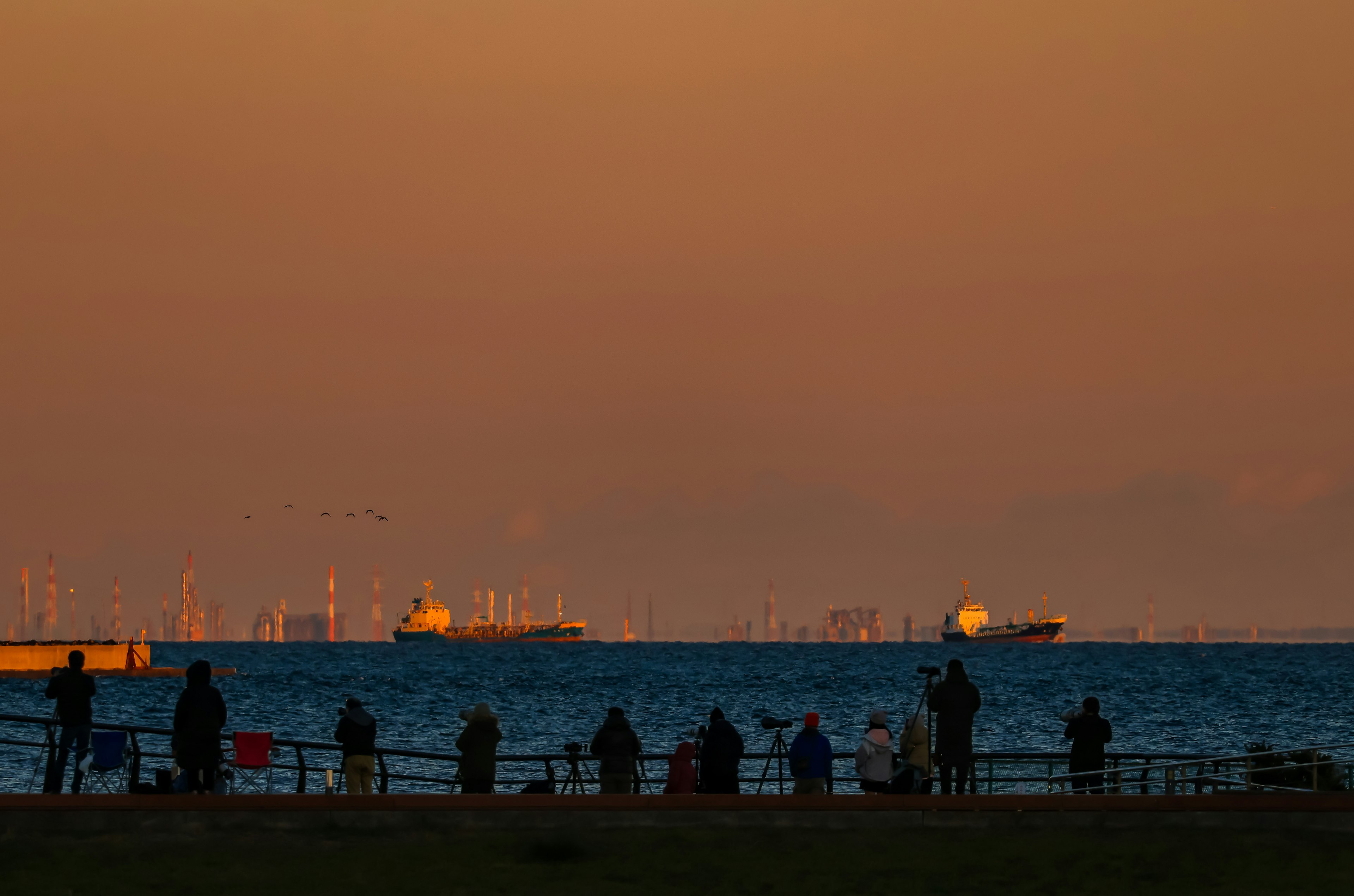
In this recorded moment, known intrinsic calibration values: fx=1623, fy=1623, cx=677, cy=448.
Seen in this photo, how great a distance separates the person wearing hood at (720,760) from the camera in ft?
62.8

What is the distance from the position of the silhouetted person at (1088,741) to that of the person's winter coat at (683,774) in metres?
4.53

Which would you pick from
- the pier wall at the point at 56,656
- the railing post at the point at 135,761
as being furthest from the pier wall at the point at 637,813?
the pier wall at the point at 56,656

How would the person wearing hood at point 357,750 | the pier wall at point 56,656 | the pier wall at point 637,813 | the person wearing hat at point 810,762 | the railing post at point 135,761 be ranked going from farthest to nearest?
1. the pier wall at point 56,656
2. the railing post at point 135,761
3. the person wearing hood at point 357,750
4. the person wearing hat at point 810,762
5. the pier wall at point 637,813

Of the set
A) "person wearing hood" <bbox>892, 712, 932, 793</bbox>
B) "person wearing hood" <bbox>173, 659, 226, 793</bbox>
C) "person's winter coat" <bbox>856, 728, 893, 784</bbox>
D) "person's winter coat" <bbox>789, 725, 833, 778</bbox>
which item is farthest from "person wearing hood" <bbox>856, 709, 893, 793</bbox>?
"person wearing hood" <bbox>173, 659, 226, 793</bbox>

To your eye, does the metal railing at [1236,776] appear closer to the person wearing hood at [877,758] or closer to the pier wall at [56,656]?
the person wearing hood at [877,758]

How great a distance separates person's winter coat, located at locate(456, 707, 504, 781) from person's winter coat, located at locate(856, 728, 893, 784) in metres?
4.42

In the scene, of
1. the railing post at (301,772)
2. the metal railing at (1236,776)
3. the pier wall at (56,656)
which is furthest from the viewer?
the pier wall at (56,656)

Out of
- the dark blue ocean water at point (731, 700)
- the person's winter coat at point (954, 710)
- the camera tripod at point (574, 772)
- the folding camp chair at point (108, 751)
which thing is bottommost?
the dark blue ocean water at point (731, 700)

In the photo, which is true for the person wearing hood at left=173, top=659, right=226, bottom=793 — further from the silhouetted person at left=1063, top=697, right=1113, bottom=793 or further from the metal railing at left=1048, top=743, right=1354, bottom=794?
the silhouetted person at left=1063, top=697, right=1113, bottom=793

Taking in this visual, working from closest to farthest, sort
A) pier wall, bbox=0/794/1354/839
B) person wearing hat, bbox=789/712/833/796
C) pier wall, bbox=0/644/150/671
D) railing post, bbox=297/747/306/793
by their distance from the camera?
1. pier wall, bbox=0/794/1354/839
2. person wearing hat, bbox=789/712/833/796
3. railing post, bbox=297/747/306/793
4. pier wall, bbox=0/644/150/671

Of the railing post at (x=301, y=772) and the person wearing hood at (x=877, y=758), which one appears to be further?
the railing post at (x=301, y=772)

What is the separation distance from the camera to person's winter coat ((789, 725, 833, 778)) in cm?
1878

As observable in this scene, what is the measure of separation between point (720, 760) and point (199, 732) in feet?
19.8

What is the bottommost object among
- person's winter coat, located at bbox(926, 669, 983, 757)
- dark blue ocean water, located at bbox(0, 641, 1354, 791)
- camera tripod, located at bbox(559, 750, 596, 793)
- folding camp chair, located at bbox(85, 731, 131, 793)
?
dark blue ocean water, located at bbox(0, 641, 1354, 791)
